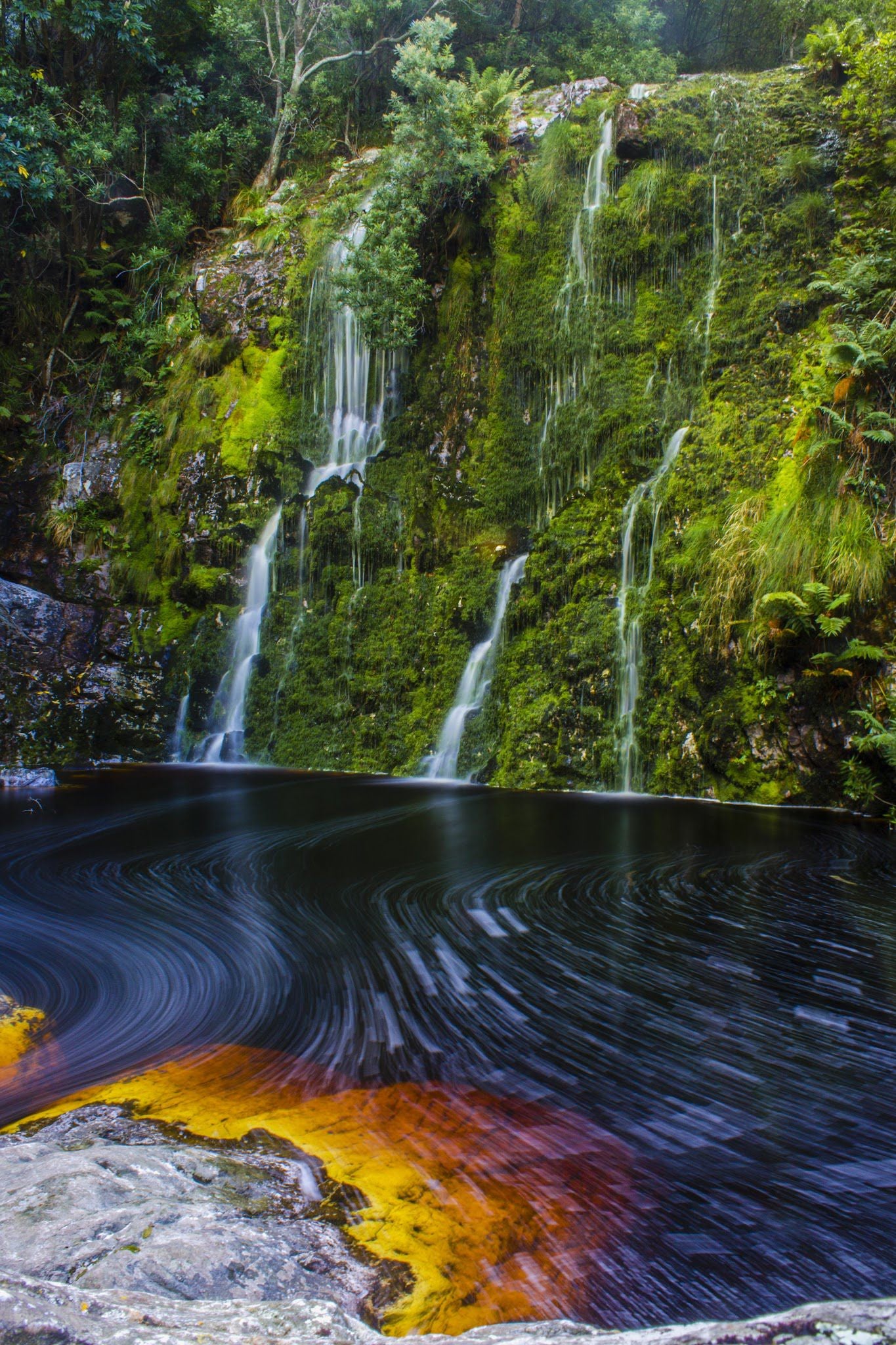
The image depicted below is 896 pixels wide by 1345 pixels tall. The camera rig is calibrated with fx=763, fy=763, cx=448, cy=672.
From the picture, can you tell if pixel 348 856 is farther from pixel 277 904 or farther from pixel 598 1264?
pixel 598 1264

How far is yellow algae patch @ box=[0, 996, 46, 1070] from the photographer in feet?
8.69

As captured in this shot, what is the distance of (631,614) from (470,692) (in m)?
2.31

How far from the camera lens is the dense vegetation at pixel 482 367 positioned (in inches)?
296

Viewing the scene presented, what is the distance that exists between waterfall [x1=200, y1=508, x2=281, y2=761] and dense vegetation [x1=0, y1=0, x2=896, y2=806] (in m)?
0.22

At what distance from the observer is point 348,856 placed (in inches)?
223

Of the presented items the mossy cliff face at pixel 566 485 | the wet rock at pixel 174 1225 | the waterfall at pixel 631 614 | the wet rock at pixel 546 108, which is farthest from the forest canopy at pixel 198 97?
the wet rock at pixel 174 1225

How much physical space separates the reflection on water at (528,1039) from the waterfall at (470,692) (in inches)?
144

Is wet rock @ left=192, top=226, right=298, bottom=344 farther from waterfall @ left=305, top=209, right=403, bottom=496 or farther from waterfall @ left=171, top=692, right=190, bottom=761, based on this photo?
waterfall @ left=171, top=692, right=190, bottom=761

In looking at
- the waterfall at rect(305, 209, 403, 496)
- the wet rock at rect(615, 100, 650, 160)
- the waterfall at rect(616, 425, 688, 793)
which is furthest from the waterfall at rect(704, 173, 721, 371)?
the waterfall at rect(305, 209, 403, 496)

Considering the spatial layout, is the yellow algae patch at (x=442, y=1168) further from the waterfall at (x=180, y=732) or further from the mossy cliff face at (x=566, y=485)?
the waterfall at (x=180, y=732)

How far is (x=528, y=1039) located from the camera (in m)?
2.77

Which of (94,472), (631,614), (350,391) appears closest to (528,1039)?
(631,614)

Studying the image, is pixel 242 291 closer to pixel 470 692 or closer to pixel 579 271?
pixel 579 271

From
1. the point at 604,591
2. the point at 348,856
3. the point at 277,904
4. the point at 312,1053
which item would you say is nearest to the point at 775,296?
the point at 604,591
